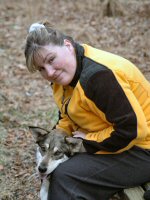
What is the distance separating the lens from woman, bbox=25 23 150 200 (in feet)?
10.6

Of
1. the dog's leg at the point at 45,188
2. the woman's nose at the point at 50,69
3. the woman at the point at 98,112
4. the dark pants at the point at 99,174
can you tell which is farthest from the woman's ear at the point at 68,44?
the dog's leg at the point at 45,188

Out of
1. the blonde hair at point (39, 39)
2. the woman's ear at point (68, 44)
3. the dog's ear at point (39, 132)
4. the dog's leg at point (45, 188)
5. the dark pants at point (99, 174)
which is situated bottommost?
the dog's leg at point (45, 188)

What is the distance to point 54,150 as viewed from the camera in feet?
11.6

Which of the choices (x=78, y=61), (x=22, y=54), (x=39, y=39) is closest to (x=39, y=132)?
(x=78, y=61)

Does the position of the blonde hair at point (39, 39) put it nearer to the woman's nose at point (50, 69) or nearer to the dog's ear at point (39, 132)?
the woman's nose at point (50, 69)

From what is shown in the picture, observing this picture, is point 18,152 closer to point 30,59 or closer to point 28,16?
point 30,59

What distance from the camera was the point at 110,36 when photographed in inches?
344

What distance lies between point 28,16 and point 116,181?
24.2ft

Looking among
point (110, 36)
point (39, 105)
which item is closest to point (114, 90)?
point (39, 105)

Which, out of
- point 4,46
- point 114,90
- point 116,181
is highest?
point 114,90

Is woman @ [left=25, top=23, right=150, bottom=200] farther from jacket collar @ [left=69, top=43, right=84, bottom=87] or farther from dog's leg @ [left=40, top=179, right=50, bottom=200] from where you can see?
dog's leg @ [left=40, top=179, right=50, bottom=200]

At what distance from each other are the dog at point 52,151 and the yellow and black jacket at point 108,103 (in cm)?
12

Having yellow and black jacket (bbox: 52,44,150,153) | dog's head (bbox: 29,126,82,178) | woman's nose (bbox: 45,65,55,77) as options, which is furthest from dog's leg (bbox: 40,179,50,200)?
woman's nose (bbox: 45,65,55,77)

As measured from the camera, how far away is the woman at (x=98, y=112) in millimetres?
3240
